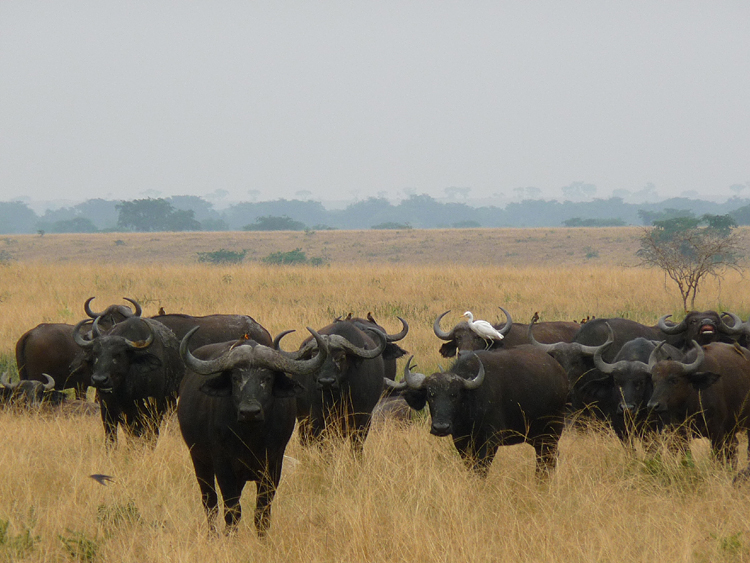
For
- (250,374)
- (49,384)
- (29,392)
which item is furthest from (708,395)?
(29,392)

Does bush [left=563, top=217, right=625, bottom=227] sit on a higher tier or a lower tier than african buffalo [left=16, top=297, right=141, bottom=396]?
lower

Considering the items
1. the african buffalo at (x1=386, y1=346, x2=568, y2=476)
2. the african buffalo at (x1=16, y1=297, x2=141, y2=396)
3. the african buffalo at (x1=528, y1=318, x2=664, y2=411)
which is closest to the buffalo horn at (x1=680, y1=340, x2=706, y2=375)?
the african buffalo at (x1=386, y1=346, x2=568, y2=476)

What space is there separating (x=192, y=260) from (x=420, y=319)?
3269 cm

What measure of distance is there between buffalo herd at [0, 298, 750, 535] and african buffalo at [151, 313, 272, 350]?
2 cm

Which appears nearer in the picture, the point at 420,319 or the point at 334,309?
the point at 420,319

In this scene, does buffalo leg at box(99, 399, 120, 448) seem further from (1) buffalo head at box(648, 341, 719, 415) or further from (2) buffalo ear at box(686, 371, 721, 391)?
(2) buffalo ear at box(686, 371, 721, 391)

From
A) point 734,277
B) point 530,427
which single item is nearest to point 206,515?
point 530,427

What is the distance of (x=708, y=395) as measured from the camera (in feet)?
22.1

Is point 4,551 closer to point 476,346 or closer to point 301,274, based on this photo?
point 476,346

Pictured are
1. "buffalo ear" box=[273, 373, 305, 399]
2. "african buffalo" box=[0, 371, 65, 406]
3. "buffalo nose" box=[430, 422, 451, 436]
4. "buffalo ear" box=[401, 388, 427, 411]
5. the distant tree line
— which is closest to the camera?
"buffalo ear" box=[273, 373, 305, 399]

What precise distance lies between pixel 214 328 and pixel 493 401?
146 inches

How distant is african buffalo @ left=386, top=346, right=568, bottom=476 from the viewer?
6.14 metres

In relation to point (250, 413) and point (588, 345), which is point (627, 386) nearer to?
point (588, 345)

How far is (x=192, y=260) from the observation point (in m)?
47.0
